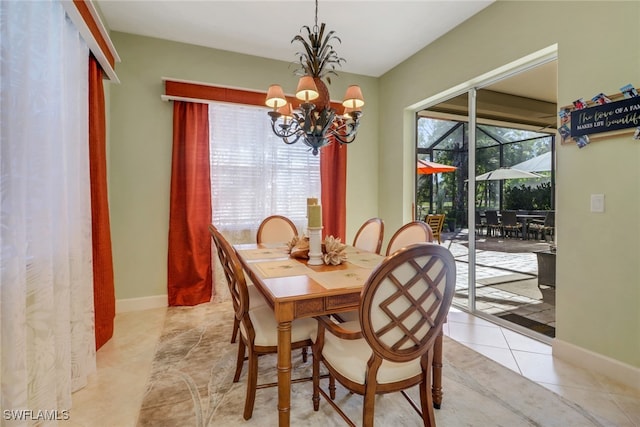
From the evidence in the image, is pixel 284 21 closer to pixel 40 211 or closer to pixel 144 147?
pixel 144 147

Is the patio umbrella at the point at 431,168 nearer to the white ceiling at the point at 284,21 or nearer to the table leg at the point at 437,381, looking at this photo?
the white ceiling at the point at 284,21

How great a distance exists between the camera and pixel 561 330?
221cm

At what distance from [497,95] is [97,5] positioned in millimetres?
3775

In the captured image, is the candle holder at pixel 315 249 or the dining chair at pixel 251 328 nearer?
the dining chair at pixel 251 328

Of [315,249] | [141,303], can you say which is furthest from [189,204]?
[315,249]

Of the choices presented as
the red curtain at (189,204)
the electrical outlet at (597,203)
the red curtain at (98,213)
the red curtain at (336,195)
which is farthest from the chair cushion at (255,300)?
the electrical outlet at (597,203)

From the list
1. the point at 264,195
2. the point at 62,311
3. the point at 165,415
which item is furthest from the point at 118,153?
the point at 165,415

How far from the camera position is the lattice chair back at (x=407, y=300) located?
45.5 inches

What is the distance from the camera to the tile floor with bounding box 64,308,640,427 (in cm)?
164

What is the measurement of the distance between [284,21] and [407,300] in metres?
2.89

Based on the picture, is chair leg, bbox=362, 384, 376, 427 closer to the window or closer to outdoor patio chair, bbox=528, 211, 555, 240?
outdoor patio chair, bbox=528, 211, 555, 240

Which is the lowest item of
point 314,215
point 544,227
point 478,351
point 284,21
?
point 478,351

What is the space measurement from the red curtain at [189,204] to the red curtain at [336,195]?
148 cm

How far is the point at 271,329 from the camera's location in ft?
5.45
